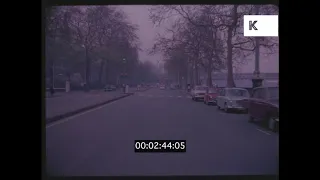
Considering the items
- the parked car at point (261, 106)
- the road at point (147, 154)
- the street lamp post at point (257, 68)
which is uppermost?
the street lamp post at point (257, 68)

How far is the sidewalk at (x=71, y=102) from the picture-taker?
5723 millimetres

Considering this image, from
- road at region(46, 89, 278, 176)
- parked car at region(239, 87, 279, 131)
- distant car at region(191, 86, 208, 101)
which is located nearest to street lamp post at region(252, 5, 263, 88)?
parked car at region(239, 87, 279, 131)

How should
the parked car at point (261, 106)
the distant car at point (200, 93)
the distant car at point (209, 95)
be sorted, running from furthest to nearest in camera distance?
the distant car at point (200, 93) → the distant car at point (209, 95) → the parked car at point (261, 106)

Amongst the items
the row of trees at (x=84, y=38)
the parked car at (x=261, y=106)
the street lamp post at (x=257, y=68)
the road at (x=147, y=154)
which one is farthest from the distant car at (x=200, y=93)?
the road at (x=147, y=154)

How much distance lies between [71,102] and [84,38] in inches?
156

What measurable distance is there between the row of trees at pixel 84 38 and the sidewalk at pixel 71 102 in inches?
16.0

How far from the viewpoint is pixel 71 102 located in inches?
415

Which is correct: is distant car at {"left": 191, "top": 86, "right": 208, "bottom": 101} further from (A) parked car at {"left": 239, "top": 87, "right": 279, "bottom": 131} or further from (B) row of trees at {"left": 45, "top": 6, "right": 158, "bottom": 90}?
(B) row of trees at {"left": 45, "top": 6, "right": 158, "bottom": 90}

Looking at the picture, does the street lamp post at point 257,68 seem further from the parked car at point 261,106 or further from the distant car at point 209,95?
the distant car at point 209,95
